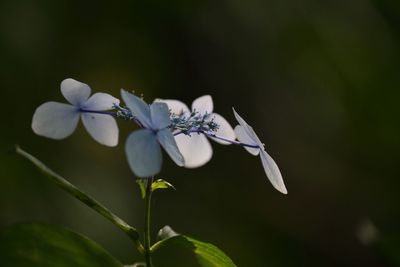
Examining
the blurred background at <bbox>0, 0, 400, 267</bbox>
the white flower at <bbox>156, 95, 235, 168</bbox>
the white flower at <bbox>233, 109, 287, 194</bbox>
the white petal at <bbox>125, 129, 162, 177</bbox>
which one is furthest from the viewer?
the blurred background at <bbox>0, 0, 400, 267</bbox>

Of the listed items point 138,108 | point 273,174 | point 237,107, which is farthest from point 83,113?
point 237,107

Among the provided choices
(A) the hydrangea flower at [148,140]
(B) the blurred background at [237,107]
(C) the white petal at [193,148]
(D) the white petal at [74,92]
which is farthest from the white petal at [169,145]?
(B) the blurred background at [237,107]

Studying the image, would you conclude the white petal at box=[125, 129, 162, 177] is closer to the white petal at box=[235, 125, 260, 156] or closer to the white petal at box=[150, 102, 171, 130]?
the white petal at box=[150, 102, 171, 130]

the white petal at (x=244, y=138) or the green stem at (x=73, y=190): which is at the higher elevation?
the green stem at (x=73, y=190)

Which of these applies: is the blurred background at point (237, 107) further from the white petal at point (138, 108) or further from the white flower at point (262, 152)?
the white petal at point (138, 108)

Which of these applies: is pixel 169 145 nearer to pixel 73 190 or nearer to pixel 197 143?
pixel 73 190

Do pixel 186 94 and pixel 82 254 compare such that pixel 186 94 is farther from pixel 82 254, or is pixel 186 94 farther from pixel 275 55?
pixel 82 254

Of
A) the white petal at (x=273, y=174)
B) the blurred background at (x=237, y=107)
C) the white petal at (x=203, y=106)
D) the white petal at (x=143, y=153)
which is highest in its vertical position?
the white petal at (x=143, y=153)

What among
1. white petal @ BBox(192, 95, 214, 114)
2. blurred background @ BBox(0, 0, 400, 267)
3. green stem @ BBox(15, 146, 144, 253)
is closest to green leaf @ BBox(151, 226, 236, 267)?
green stem @ BBox(15, 146, 144, 253)
